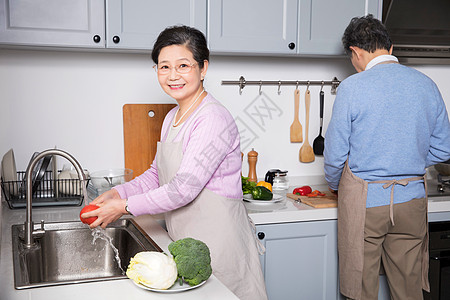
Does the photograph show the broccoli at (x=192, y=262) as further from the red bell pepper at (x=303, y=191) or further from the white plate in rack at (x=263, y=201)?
the red bell pepper at (x=303, y=191)

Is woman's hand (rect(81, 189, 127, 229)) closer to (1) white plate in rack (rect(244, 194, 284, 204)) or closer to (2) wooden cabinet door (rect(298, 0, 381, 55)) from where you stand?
(1) white plate in rack (rect(244, 194, 284, 204))

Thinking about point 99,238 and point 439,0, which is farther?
point 439,0

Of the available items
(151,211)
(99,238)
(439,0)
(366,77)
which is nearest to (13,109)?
(99,238)

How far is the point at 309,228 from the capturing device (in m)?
2.21

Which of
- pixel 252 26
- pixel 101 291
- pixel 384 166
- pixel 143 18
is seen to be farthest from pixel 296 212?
pixel 101 291

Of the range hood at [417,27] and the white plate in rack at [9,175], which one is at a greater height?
the range hood at [417,27]

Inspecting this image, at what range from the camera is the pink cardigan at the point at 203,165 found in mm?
1476

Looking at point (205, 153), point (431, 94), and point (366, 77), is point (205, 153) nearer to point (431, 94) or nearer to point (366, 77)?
point (366, 77)

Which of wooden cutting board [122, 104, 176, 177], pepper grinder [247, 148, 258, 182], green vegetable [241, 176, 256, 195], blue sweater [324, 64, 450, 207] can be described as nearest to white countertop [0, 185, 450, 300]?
green vegetable [241, 176, 256, 195]

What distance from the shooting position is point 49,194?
2.14 metres

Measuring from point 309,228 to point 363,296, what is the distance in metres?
0.36

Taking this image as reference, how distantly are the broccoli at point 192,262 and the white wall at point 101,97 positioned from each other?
1.48 metres

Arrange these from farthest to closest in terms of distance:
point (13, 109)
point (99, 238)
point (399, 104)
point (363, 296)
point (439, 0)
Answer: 1. point (439, 0)
2. point (13, 109)
3. point (363, 296)
4. point (399, 104)
5. point (99, 238)

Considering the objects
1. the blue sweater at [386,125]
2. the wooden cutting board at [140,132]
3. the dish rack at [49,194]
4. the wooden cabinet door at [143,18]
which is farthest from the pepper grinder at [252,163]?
the dish rack at [49,194]
